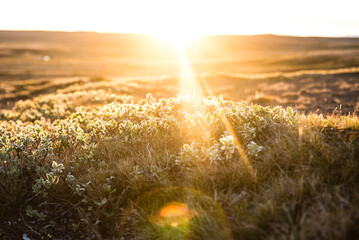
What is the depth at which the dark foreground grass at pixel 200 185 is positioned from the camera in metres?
2.53

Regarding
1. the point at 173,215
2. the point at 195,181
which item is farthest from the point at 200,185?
the point at 173,215

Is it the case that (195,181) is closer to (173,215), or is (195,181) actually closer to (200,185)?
(200,185)

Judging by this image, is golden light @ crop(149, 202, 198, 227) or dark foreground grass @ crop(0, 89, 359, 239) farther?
golden light @ crop(149, 202, 198, 227)

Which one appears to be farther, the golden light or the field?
the golden light

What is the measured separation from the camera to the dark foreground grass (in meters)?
2.53

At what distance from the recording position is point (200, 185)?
322cm

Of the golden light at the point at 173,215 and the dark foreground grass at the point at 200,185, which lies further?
the golden light at the point at 173,215

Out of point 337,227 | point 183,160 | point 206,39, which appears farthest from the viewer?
point 206,39

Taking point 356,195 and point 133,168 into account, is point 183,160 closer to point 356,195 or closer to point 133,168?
point 133,168

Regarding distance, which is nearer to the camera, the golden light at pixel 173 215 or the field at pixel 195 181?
the field at pixel 195 181

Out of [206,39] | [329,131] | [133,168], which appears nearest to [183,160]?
[133,168]

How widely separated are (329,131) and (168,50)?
127487mm

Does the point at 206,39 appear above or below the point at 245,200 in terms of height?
above

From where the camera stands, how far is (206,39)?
153500mm
